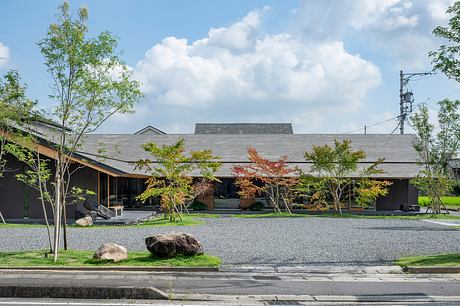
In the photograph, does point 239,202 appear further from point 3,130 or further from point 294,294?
point 294,294

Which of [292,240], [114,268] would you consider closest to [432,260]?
[292,240]

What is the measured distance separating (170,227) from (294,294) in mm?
10998

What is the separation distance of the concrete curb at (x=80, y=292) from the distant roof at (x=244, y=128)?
3913 cm

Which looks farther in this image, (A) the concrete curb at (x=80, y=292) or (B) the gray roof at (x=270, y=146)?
(B) the gray roof at (x=270, y=146)

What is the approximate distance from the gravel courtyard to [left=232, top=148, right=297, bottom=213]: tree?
5.48 m

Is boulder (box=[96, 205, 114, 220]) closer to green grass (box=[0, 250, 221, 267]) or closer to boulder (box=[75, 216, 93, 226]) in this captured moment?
boulder (box=[75, 216, 93, 226])

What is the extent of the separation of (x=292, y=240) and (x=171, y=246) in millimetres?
5102

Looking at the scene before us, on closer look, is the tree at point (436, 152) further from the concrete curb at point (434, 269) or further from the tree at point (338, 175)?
the concrete curb at point (434, 269)

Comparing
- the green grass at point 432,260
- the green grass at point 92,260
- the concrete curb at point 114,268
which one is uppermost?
the green grass at point 92,260

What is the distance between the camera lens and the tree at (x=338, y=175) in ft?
81.6

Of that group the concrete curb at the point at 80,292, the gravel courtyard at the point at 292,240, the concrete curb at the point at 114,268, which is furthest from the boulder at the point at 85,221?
the concrete curb at the point at 80,292

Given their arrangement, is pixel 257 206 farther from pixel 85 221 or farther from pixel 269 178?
pixel 85 221

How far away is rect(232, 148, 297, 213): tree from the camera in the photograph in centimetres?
2575

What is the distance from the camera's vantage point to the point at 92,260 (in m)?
10.3
